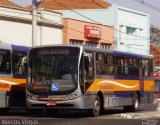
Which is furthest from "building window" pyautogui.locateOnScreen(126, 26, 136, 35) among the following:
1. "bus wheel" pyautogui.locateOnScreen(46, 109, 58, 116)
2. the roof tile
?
"bus wheel" pyautogui.locateOnScreen(46, 109, 58, 116)

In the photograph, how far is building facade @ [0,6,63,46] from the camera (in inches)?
1706

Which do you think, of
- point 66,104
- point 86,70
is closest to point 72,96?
point 66,104

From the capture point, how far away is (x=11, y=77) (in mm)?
25047

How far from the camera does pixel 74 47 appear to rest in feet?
78.9

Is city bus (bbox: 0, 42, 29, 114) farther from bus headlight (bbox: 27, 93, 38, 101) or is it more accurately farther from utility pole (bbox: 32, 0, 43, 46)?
utility pole (bbox: 32, 0, 43, 46)

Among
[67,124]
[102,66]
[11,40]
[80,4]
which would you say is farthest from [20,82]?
[80,4]

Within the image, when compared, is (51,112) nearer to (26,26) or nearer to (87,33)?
(26,26)

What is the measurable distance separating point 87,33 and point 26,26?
923 cm

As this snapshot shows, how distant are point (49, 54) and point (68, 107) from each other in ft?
7.66

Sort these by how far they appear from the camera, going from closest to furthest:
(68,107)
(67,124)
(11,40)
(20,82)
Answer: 1. (67,124)
2. (68,107)
3. (20,82)
4. (11,40)

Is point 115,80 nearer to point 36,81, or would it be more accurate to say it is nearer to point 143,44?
point 36,81

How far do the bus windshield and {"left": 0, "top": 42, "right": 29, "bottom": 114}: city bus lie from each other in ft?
3.66

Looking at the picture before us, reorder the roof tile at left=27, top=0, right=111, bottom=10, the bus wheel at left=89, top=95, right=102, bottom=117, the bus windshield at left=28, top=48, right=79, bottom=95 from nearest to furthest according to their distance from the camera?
the bus windshield at left=28, top=48, right=79, bottom=95
the bus wheel at left=89, top=95, right=102, bottom=117
the roof tile at left=27, top=0, right=111, bottom=10

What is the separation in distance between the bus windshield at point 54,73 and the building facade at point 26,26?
18.8 meters
